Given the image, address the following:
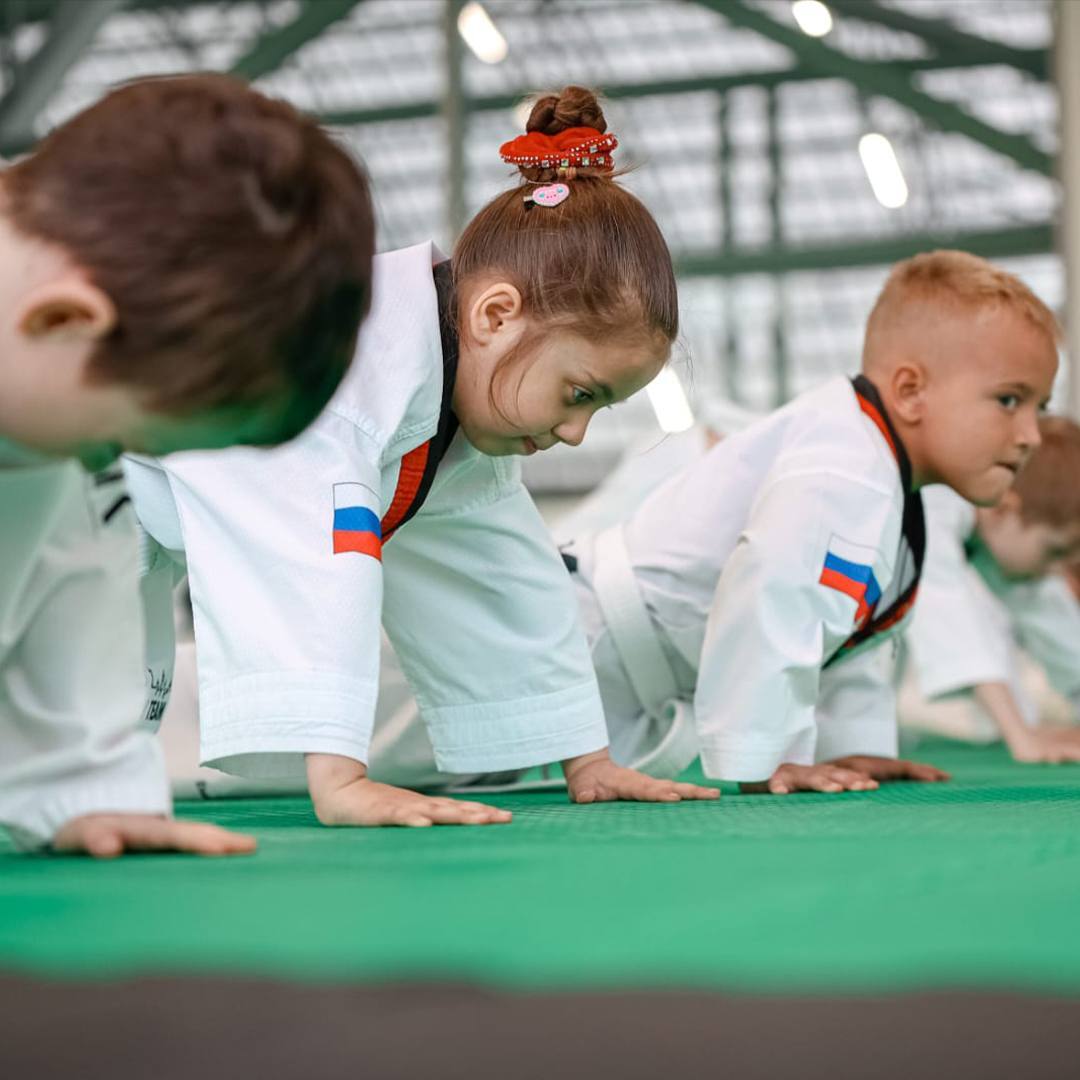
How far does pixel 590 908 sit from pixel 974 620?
263 cm

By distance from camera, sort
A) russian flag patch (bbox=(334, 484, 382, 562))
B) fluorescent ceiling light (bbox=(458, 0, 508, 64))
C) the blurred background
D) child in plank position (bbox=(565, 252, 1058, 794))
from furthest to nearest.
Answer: the blurred background
fluorescent ceiling light (bbox=(458, 0, 508, 64))
child in plank position (bbox=(565, 252, 1058, 794))
russian flag patch (bbox=(334, 484, 382, 562))

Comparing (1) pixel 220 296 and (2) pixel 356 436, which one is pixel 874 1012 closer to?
(1) pixel 220 296

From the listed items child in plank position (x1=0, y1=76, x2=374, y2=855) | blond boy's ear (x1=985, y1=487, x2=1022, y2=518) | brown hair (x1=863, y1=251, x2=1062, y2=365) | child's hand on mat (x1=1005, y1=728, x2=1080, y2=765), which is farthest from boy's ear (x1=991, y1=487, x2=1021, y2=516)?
child in plank position (x1=0, y1=76, x2=374, y2=855)

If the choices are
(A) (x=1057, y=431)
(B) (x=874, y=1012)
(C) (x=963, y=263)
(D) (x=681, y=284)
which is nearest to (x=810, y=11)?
(A) (x=1057, y=431)

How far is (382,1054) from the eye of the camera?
0.55 m

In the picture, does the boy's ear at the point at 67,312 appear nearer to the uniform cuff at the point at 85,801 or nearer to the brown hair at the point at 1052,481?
the uniform cuff at the point at 85,801

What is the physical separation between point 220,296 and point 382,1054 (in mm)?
464

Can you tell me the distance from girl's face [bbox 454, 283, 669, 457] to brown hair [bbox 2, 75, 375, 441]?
748mm

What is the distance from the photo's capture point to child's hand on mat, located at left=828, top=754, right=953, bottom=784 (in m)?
2.27

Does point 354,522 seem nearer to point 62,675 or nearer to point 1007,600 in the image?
point 62,675

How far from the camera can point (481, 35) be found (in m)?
6.30

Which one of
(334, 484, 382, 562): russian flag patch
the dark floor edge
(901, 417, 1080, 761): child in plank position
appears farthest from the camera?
(901, 417, 1080, 761): child in plank position

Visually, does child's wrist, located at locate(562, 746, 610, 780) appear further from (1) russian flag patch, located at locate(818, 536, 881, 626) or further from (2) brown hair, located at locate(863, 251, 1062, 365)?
(2) brown hair, located at locate(863, 251, 1062, 365)

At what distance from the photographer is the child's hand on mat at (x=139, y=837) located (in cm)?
108
